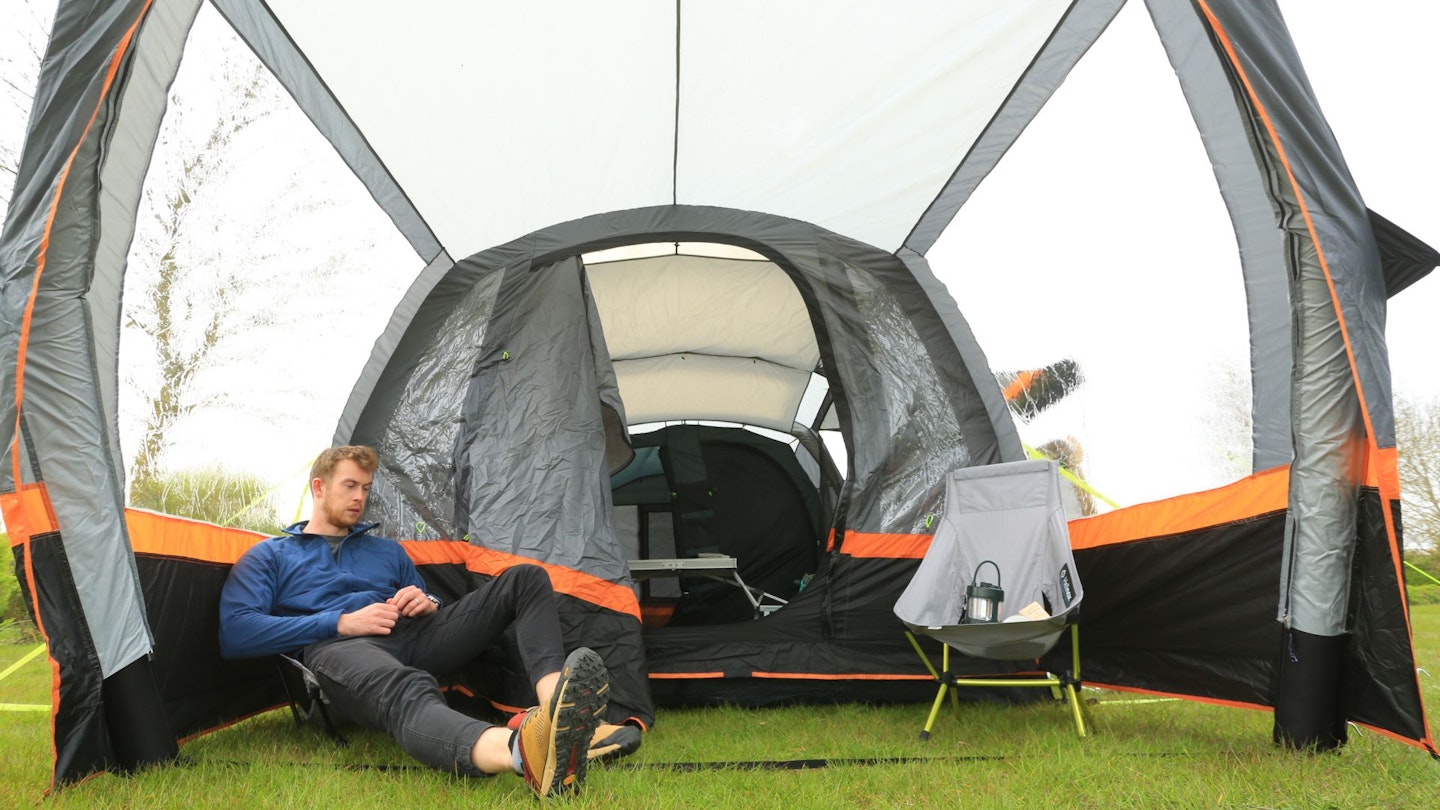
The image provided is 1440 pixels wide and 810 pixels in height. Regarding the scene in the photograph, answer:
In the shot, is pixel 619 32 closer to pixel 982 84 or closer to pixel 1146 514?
pixel 982 84

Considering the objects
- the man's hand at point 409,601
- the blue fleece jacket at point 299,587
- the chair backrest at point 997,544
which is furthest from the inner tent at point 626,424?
the man's hand at point 409,601

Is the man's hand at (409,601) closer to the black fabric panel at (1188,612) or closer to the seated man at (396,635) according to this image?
the seated man at (396,635)

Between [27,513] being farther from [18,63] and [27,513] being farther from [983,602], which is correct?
[983,602]

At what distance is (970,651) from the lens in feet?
9.16

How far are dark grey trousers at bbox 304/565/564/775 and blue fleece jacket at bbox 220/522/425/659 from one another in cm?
10

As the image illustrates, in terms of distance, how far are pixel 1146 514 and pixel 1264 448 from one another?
43 centimetres

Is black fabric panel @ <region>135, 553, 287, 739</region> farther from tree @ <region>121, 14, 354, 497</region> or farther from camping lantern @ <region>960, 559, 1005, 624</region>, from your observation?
camping lantern @ <region>960, 559, 1005, 624</region>

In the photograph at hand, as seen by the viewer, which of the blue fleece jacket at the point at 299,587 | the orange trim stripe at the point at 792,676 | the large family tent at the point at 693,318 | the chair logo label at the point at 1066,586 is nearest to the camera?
the large family tent at the point at 693,318

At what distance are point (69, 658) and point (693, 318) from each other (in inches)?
123

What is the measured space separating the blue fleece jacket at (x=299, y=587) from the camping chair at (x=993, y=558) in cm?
156

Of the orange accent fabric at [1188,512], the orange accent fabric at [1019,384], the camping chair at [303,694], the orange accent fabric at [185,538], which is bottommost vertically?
the camping chair at [303,694]

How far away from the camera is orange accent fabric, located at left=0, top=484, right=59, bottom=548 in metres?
1.96

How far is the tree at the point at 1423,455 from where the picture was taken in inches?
118

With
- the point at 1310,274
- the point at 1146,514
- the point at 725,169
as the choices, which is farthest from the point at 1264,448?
the point at 725,169
